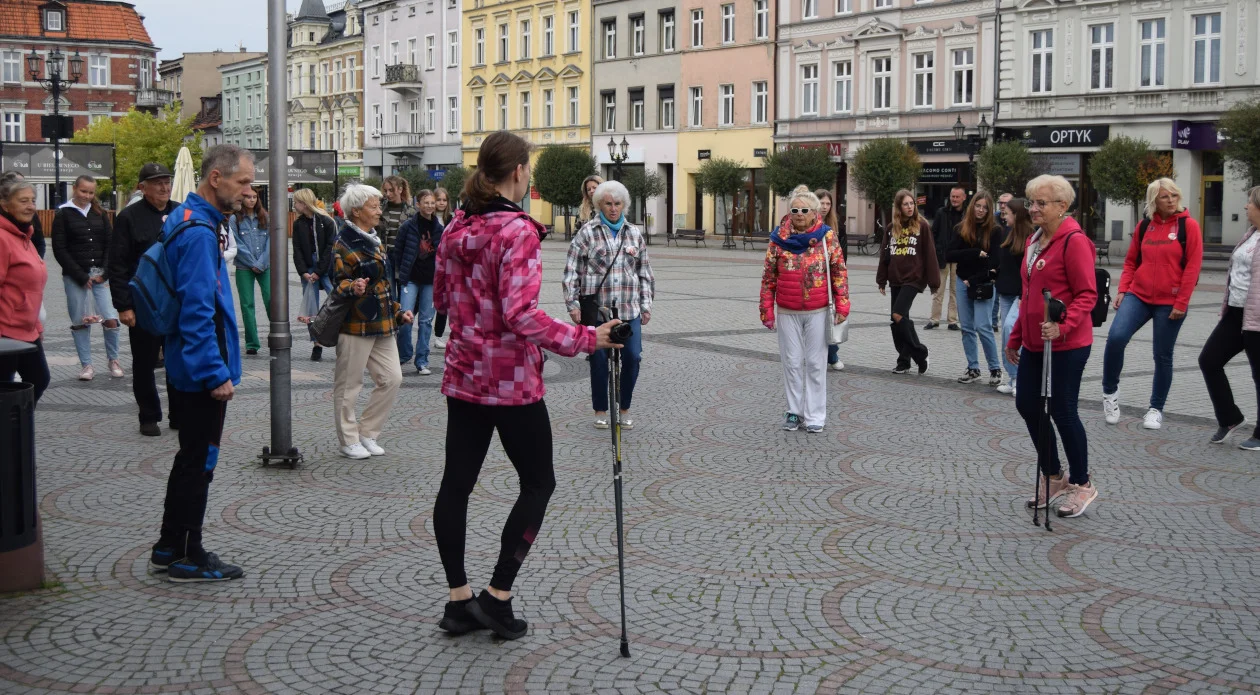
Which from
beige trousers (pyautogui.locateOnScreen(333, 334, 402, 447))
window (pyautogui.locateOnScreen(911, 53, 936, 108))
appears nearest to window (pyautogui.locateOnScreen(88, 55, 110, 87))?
window (pyautogui.locateOnScreen(911, 53, 936, 108))

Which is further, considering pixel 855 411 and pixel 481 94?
pixel 481 94

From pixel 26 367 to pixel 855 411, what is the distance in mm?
6343

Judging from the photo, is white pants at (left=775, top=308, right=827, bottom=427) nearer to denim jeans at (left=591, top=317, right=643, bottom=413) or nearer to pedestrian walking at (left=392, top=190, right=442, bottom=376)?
denim jeans at (left=591, top=317, right=643, bottom=413)

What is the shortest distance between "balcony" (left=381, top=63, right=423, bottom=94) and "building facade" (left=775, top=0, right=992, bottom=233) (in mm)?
28497

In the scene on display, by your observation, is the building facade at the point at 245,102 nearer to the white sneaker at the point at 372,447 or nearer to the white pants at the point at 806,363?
the white pants at the point at 806,363

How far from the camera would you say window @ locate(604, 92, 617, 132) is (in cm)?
6191

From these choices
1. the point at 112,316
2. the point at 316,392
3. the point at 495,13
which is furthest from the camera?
the point at 495,13

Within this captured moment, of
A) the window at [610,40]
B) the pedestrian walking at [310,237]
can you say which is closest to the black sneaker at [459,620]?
the pedestrian walking at [310,237]

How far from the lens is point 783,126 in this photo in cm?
5278

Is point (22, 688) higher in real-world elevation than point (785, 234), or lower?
lower

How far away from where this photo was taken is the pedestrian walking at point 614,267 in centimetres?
945

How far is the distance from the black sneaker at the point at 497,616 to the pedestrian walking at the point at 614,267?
Result: 4450mm

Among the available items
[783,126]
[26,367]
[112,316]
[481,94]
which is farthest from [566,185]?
[26,367]

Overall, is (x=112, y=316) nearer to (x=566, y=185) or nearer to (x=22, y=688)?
(x=22, y=688)
